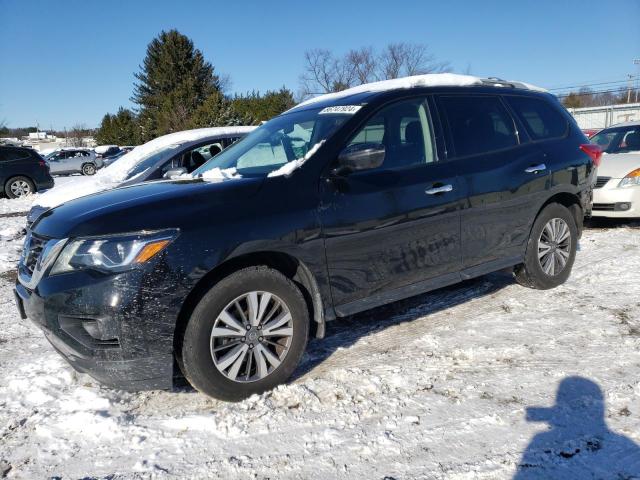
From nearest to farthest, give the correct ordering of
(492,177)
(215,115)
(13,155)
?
(492,177)
(13,155)
(215,115)

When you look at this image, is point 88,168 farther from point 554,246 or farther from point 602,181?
point 554,246

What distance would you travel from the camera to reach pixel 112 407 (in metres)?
2.97

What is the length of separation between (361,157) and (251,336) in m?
1.29

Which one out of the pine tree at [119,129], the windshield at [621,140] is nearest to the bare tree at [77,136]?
the pine tree at [119,129]

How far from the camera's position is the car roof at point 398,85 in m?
3.76

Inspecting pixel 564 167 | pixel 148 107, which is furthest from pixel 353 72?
pixel 564 167

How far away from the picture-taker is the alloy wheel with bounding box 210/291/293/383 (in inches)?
113

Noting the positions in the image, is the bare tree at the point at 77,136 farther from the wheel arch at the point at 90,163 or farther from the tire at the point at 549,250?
the tire at the point at 549,250

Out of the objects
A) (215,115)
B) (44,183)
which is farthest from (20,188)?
(215,115)

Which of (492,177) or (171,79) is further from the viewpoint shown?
(171,79)

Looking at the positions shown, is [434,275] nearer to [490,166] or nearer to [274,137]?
[490,166]

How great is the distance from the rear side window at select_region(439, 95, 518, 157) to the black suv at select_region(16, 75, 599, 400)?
13 mm

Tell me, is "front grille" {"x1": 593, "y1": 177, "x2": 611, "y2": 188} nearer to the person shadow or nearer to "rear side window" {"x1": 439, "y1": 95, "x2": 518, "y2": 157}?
"rear side window" {"x1": 439, "y1": 95, "x2": 518, "y2": 157}

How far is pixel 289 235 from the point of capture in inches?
118
